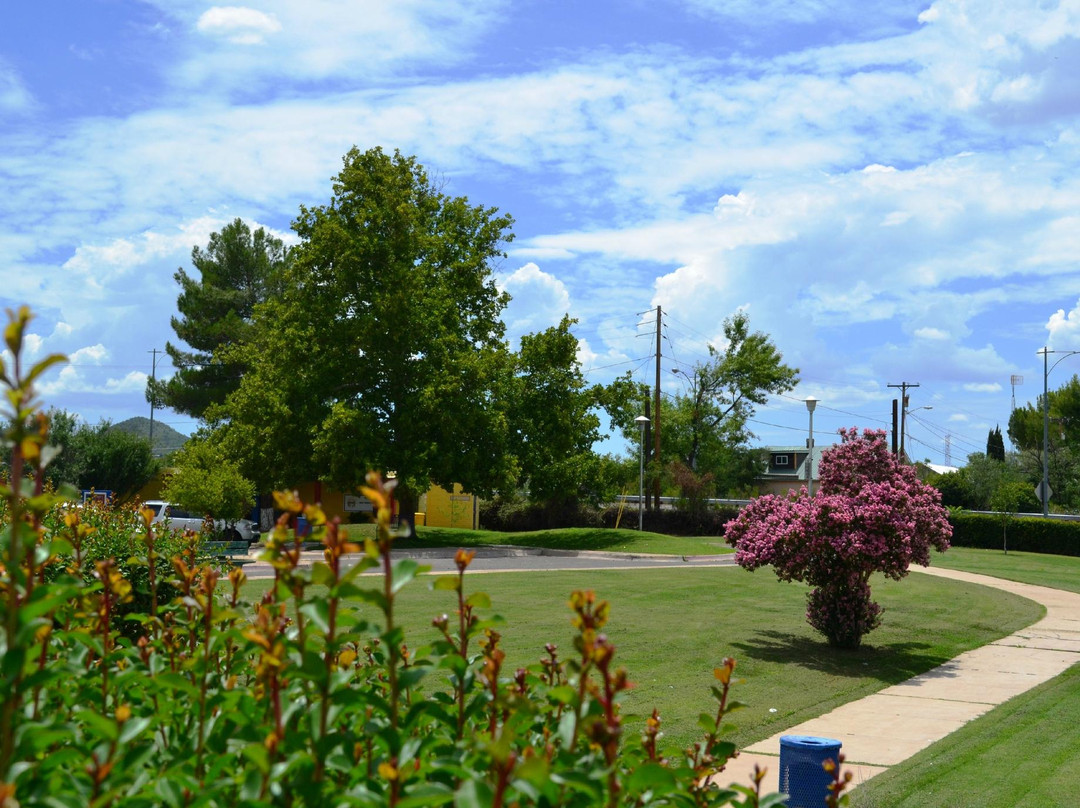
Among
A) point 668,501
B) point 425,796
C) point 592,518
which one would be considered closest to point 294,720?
point 425,796

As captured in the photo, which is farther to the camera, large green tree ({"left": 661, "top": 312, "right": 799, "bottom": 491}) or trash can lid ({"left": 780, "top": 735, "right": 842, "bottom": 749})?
large green tree ({"left": 661, "top": 312, "right": 799, "bottom": 491})

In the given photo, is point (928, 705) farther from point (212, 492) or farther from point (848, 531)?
point (212, 492)

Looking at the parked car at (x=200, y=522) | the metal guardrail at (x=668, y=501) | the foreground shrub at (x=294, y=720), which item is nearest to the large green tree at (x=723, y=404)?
the metal guardrail at (x=668, y=501)

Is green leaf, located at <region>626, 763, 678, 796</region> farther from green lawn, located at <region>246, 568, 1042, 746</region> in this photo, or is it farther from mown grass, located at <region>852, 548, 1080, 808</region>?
green lawn, located at <region>246, 568, 1042, 746</region>

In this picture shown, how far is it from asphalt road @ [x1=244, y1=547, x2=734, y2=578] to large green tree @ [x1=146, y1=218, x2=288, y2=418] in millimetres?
25861

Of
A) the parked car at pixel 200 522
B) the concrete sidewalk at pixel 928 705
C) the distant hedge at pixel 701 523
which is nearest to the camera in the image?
the concrete sidewalk at pixel 928 705

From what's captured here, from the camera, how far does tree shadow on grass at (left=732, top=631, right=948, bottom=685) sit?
41.6 feet

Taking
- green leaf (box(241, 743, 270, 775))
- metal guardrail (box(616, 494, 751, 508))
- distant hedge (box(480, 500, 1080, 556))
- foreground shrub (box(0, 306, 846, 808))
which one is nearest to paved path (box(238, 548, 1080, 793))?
foreground shrub (box(0, 306, 846, 808))

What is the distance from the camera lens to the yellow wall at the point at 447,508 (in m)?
51.1

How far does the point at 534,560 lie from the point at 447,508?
24.0 metres

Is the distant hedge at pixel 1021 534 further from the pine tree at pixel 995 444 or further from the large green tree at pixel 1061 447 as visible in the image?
the pine tree at pixel 995 444

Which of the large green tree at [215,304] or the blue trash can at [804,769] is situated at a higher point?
Result: the large green tree at [215,304]

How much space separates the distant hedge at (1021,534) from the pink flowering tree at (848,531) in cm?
3076

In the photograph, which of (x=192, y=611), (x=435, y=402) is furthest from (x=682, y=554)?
(x=192, y=611)
